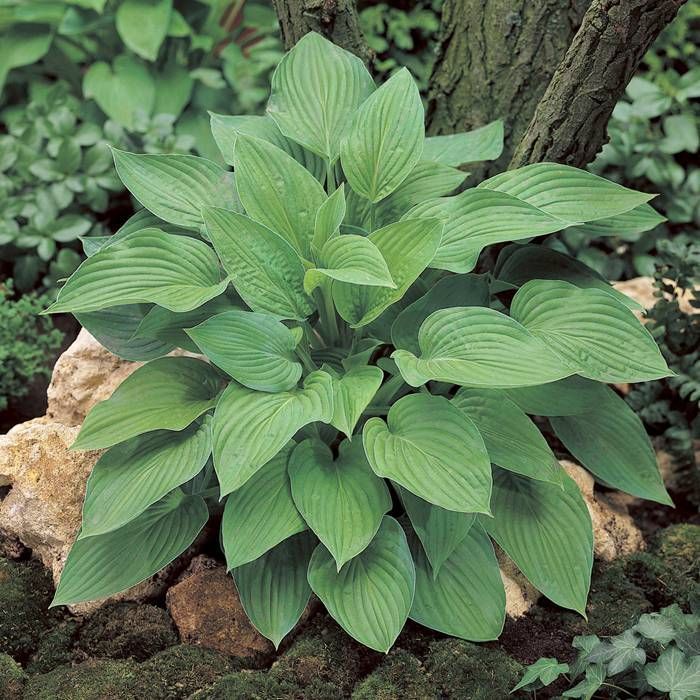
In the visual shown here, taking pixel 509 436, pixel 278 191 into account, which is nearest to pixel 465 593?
pixel 509 436

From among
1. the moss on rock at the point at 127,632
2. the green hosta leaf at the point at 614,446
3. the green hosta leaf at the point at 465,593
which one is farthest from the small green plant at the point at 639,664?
the moss on rock at the point at 127,632

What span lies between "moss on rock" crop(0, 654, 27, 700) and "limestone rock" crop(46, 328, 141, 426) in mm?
549

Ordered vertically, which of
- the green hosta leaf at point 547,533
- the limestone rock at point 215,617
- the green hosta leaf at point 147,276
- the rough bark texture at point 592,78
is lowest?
the limestone rock at point 215,617

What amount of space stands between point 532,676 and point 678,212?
1.92 meters

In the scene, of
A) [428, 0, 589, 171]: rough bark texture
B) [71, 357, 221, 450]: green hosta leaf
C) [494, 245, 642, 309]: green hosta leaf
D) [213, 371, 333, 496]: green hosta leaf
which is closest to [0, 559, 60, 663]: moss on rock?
[71, 357, 221, 450]: green hosta leaf

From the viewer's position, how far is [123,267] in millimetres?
1650

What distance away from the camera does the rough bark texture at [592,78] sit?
1740 millimetres

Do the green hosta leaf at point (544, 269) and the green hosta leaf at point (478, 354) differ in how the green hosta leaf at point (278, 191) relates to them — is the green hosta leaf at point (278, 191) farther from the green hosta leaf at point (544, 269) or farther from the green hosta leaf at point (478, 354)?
the green hosta leaf at point (544, 269)

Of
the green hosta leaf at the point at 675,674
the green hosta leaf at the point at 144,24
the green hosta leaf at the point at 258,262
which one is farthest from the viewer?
the green hosta leaf at the point at 144,24

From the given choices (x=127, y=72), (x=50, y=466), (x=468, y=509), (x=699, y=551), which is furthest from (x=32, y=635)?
(x=127, y=72)

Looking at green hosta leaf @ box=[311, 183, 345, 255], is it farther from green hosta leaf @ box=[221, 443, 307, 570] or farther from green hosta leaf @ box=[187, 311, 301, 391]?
green hosta leaf @ box=[221, 443, 307, 570]

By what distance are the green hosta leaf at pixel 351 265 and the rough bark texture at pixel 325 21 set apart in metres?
0.71

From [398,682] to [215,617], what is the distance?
1.25ft

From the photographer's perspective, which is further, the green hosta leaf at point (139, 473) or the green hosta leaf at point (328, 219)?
the green hosta leaf at point (328, 219)
